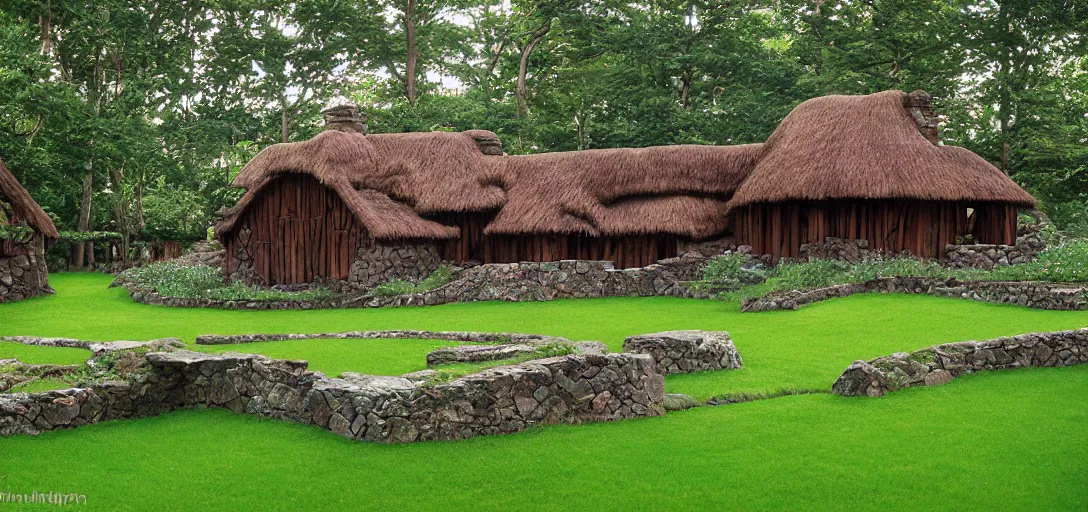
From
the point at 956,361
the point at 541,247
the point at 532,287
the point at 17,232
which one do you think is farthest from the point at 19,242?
the point at 956,361

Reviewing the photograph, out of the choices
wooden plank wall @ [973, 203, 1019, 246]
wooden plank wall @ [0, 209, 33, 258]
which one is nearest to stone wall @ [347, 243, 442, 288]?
wooden plank wall @ [0, 209, 33, 258]

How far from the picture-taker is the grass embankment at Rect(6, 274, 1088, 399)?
13.7 metres

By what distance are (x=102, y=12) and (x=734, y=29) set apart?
86.2 feet

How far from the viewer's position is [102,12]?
4044 centimetres

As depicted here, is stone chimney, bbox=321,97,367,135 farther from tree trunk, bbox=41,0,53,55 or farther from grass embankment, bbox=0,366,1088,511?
grass embankment, bbox=0,366,1088,511

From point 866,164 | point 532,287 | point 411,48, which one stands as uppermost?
point 411,48

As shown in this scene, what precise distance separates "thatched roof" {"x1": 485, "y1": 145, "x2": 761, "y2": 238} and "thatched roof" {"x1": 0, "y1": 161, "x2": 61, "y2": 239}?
1208cm

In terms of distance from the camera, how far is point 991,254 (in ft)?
82.4

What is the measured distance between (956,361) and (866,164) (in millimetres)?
14230

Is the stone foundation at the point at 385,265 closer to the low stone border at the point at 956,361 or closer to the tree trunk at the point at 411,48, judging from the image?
the low stone border at the point at 956,361

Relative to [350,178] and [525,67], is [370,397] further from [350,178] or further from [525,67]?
[525,67]

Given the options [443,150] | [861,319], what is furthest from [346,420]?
[443,150]

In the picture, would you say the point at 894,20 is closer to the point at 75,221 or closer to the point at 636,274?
the point at 636,274

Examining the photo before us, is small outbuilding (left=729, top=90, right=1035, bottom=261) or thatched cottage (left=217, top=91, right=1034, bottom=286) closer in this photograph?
small outbuilding (left=729, top=90, right=1035, bottom=261)
